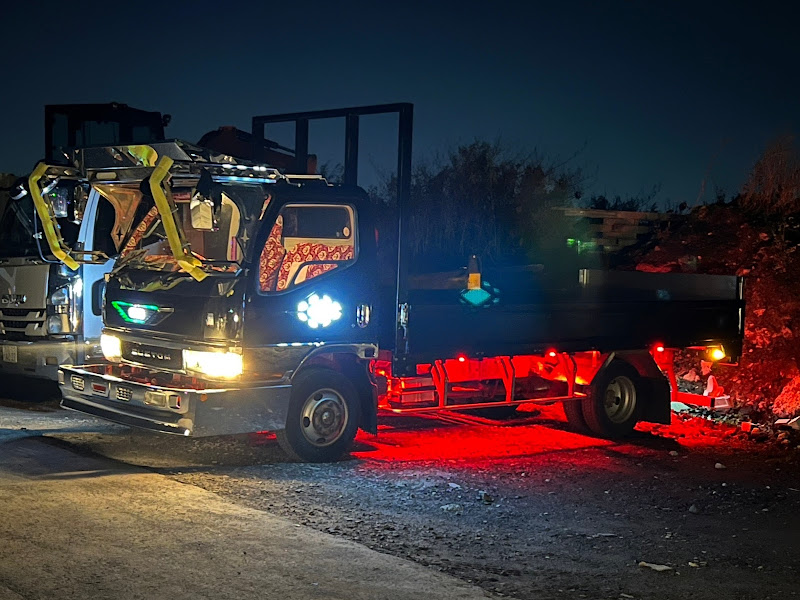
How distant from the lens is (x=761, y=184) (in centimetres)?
2392

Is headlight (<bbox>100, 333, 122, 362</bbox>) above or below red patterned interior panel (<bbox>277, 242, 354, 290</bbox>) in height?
below

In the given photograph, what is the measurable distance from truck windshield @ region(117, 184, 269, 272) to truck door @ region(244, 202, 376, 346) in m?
0.23

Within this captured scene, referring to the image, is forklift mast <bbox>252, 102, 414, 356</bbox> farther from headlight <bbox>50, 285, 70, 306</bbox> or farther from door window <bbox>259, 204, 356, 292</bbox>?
headlight <bbox>50, 285, 70, 306</bbox>

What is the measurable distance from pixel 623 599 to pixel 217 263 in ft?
15.8

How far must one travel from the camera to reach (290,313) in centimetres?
938

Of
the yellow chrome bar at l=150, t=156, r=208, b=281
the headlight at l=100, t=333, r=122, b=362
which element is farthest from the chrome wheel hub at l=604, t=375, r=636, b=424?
the headlight at l=100, t=333, r=122, b=362

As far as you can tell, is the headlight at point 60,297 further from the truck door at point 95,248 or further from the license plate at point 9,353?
the license plate at point 9,353

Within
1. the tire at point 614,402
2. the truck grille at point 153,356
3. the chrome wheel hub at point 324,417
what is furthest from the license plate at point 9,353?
the tire at point 614,402

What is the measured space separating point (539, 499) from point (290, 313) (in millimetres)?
2773

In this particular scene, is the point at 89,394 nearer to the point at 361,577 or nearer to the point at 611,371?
the point at 361,577

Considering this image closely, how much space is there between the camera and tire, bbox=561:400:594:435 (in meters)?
12.4

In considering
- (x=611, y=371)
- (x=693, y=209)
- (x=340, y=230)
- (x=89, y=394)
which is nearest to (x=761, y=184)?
(x=693, y=209)

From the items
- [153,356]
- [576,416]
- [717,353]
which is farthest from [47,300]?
[717,353]

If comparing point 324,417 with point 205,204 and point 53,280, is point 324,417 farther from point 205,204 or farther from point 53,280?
point 53,280
